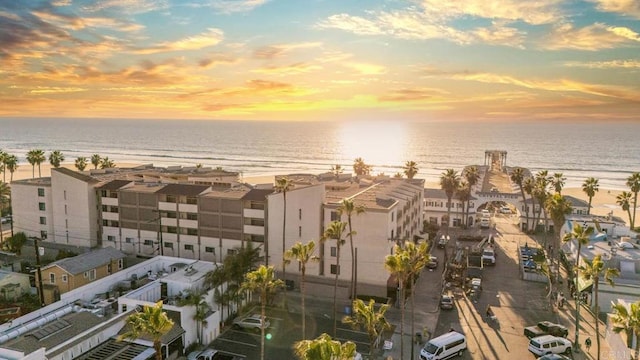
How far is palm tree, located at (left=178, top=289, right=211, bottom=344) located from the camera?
42.2m

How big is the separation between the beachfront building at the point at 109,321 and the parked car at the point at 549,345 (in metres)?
30.3

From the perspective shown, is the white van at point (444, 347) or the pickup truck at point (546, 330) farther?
the pickup truck at point (546, 330)

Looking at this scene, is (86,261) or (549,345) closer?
(549,345)

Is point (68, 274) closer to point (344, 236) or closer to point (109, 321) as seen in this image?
point (109, 321)

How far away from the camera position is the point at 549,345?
4156 centimetres

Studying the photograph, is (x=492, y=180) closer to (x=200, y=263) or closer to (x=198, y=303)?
(x=200, y=263)

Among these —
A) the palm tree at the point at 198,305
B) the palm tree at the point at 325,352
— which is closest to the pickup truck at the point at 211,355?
the palm tree at the point at 198,305

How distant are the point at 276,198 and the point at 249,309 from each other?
49.3 ft

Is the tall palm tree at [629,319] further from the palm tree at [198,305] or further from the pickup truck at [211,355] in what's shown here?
the palm tree at [198,305]

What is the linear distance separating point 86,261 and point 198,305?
19.1m

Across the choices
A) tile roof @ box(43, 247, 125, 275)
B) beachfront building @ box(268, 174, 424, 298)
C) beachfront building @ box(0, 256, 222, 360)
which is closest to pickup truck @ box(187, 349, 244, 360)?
beachfront building @ box(0, 256, 222, 360)

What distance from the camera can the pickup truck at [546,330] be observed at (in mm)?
44750

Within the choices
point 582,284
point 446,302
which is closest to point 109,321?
point 446,302

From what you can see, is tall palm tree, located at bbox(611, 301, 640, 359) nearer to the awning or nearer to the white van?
the white van
